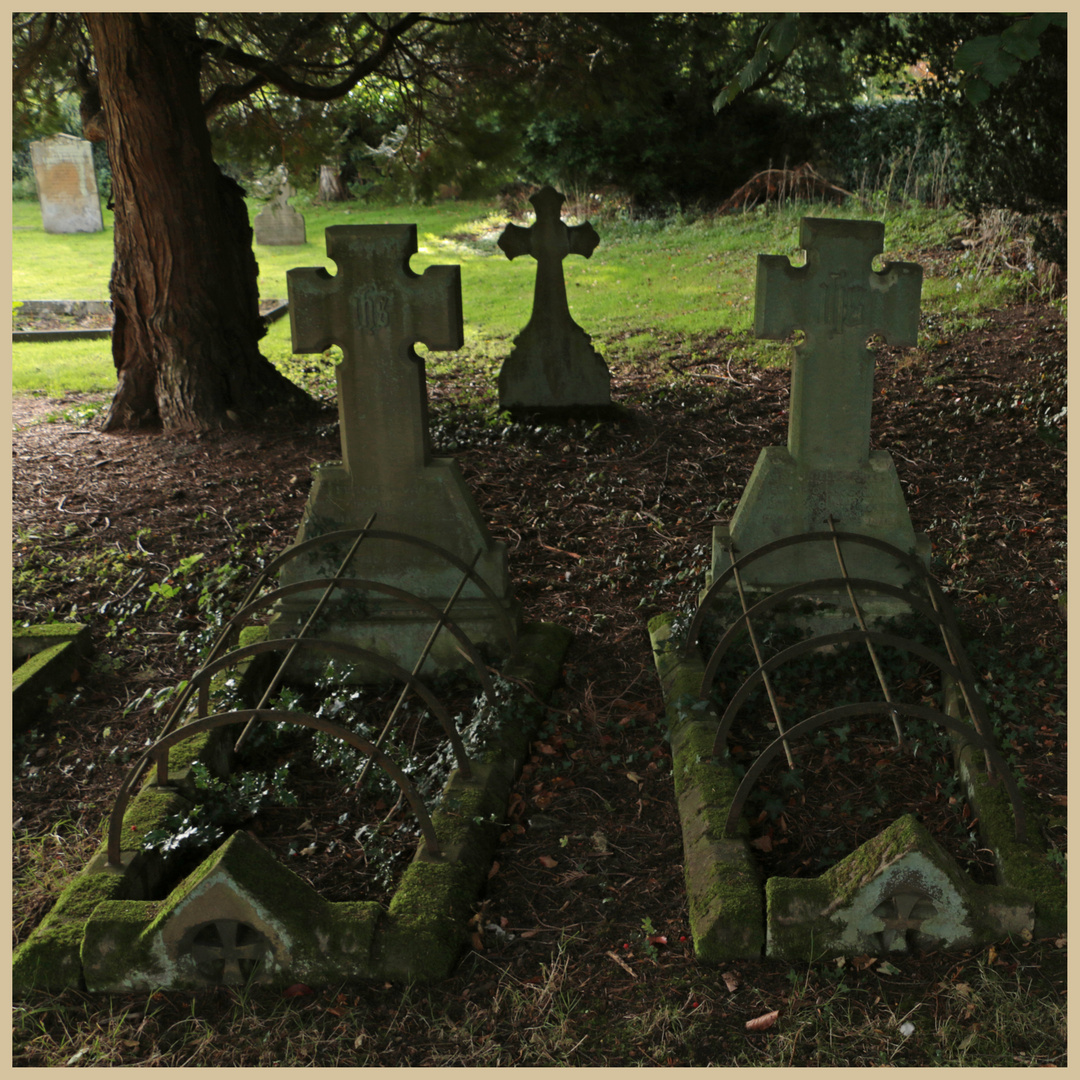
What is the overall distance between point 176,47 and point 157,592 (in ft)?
14.2

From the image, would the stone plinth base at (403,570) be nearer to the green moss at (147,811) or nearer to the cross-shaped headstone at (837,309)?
the green moss at (147,811)

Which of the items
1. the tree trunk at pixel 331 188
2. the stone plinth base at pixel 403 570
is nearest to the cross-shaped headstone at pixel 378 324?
the stone plinth base at pixel 403 570

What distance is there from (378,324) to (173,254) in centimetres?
397

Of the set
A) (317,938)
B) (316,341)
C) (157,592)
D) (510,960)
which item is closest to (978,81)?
(316,341)

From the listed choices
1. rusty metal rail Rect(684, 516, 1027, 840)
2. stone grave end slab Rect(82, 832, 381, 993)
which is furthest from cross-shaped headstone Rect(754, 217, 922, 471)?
stone grave end slab Rect(82, 832, 381, 993)

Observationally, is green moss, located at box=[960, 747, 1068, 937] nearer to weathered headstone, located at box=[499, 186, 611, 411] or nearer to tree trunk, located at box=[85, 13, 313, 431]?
Answer: weathered headstone, located at box=[499, 186, 611, 411]

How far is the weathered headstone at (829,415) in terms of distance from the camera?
13.2ft

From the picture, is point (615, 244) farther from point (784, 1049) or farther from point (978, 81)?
point (784, 1049)

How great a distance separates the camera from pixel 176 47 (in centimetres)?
698

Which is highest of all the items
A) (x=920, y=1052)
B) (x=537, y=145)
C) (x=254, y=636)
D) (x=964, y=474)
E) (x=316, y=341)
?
(x=537, y=145)

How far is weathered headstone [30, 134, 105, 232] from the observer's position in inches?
769

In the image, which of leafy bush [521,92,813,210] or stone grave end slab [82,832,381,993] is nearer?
stone grave end slab [82,832,381,993]

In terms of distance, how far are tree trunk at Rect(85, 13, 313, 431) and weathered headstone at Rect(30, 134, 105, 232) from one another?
14289 mm

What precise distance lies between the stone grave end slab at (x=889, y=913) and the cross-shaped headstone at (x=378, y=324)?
2.55 metres
